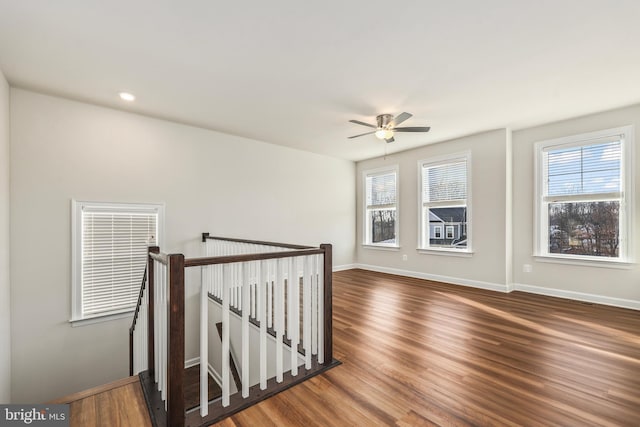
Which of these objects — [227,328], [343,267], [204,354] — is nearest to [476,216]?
[343,267]

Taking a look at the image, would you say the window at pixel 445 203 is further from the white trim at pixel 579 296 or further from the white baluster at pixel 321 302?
the white baluster at pixel 321 302

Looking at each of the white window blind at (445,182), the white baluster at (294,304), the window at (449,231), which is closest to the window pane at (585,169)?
the white window blind at (445,182)

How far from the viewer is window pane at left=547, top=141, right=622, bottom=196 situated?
376 cm

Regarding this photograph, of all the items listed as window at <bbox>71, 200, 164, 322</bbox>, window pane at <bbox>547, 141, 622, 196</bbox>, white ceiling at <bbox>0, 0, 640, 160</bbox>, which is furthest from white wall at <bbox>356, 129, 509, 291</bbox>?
window at <bbox>71, 200, 164, 322</bbox>

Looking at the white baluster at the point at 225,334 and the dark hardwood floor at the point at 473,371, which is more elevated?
the white baluster at the point at 225,334

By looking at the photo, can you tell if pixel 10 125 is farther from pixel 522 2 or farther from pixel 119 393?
pixel 522 2

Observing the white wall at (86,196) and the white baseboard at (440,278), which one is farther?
the white baseboard at (440,278)

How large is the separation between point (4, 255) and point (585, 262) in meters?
6.84

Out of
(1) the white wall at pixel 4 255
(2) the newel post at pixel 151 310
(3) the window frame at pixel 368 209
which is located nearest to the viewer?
(2) the newel post at pixel 151 310

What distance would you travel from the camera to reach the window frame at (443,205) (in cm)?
488

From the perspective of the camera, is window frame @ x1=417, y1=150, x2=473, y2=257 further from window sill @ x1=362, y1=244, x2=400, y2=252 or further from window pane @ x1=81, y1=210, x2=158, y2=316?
window pane @ x1=81, y1=210, x2=158, y2=316

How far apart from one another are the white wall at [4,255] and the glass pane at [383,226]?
572 cm

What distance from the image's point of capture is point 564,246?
4164 millimetres

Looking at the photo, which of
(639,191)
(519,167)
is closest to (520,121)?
(519,167)
